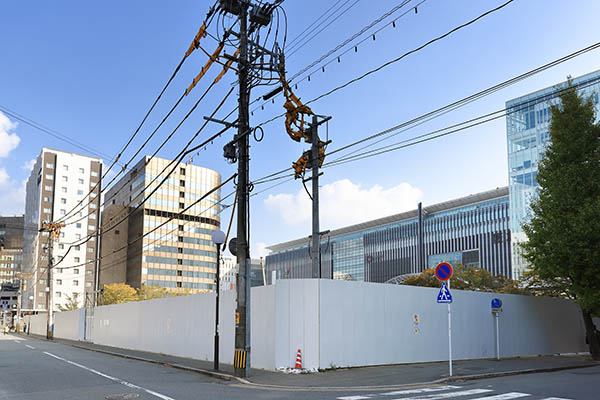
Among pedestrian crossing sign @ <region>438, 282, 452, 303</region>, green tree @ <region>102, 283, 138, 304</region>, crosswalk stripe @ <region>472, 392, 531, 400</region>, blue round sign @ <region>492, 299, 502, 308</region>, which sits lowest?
green tree @ <region>102, 283, 138, 304</region>

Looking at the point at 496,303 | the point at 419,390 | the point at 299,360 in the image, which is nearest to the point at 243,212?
the point at 299,360

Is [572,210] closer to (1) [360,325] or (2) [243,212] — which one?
(1) [360,325]

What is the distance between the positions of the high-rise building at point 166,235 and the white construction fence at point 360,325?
90319mm

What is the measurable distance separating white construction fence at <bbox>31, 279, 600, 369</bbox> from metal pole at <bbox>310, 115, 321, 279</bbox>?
1720 mm

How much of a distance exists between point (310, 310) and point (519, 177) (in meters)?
83.8

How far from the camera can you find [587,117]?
2178 cm

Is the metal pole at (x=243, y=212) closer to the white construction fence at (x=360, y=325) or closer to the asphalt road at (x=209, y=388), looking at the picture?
the asphalt road at (x=209, y=388)

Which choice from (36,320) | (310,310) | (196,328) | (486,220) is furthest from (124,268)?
(310,310)

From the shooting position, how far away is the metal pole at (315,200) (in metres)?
18.2

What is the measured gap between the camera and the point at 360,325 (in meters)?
17.0

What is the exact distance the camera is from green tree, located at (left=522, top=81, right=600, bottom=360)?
20.1 m

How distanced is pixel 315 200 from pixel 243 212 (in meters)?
4.24

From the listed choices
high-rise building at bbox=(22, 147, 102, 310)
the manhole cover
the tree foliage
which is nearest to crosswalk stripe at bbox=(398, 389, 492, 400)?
the manhole cover

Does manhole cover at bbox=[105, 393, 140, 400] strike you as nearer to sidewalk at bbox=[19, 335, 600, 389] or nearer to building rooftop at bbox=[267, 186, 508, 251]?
sidewalk at bbox=[19, 335, 600, 389]
